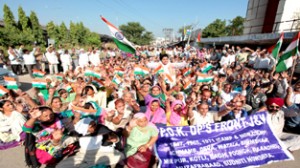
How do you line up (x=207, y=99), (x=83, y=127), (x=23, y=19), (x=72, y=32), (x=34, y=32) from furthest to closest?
(x=72, y=32) < (x=34, y=32) < (x=23, y=19) < (x=207, y=99) < (x=83, y=127)

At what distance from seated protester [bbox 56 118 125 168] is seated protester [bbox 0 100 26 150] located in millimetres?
1472

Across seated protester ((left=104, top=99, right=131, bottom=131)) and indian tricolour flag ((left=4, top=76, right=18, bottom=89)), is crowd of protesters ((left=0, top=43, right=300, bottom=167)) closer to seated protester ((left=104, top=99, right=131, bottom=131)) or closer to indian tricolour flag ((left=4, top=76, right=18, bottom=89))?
seated protester ((left=104, top=99, right=131, bottom=131))

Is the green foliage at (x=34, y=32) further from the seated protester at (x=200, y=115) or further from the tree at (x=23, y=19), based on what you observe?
the seated protester at (x=200, y=115)

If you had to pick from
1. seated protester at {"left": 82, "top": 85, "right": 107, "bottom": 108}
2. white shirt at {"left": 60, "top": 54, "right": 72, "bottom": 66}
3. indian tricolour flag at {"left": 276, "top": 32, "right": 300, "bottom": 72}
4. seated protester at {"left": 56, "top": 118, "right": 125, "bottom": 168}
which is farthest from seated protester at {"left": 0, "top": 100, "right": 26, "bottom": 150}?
white shirt at {"left": 60, "top": 54, "right": 72, "bottom": 66}

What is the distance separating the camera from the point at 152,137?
119 inches

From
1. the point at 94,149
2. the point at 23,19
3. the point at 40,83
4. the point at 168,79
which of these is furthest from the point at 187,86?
the point at 23,19

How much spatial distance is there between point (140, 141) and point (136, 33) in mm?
81689

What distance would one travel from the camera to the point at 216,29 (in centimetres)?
4612

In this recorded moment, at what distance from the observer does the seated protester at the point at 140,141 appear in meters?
2.96

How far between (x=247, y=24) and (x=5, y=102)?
3024 centimetres

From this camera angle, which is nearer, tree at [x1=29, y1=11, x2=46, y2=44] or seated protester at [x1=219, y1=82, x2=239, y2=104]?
seated protester at [x1=219, y1=82, x2=239, y2=104]

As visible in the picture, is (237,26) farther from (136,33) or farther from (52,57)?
(136,33)

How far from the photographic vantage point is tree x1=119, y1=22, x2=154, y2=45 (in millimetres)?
78562

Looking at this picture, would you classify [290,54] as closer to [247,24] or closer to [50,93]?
[50,93]
